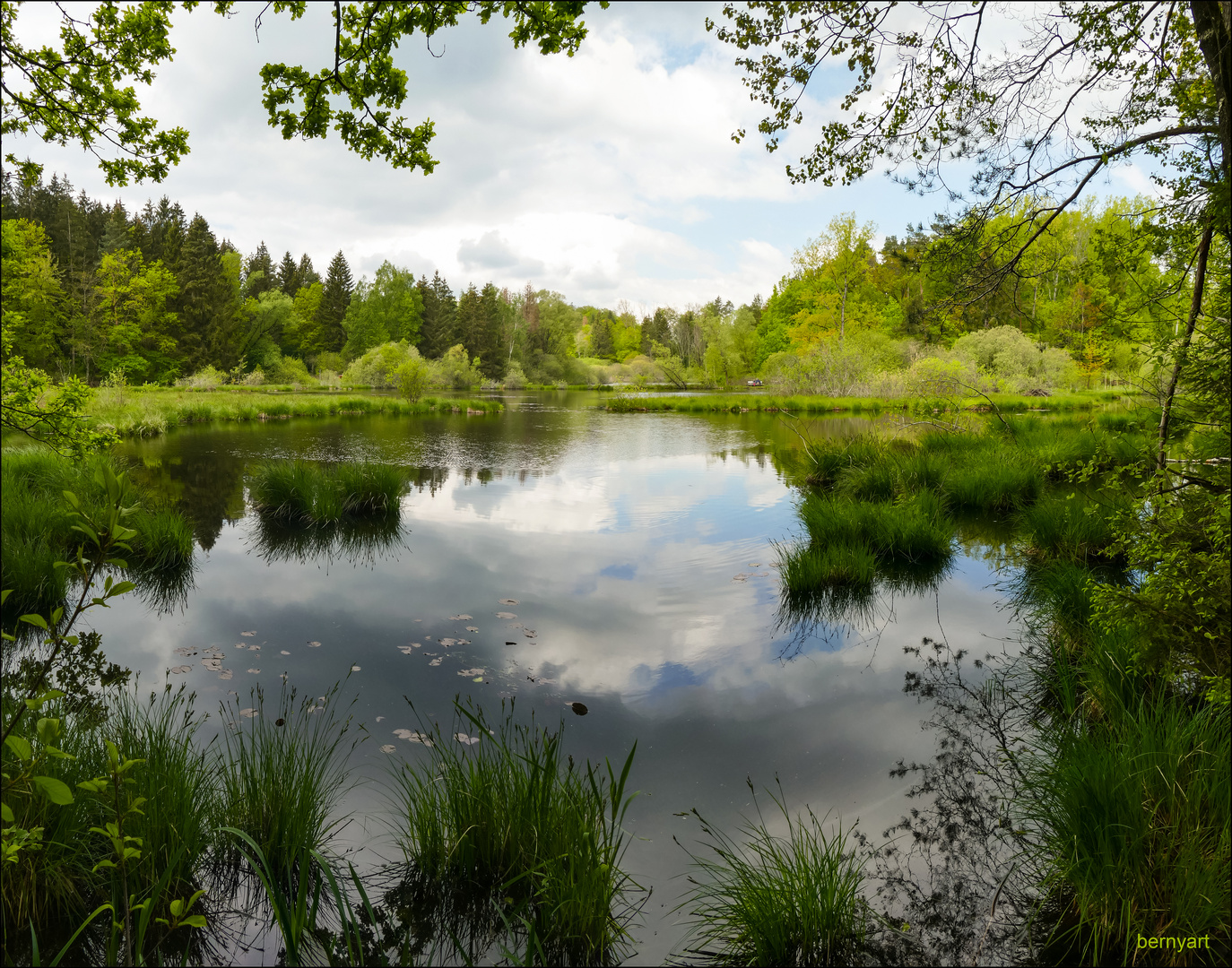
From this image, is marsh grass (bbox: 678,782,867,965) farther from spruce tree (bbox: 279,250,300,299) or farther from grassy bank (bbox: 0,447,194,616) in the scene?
spruce tree (bbox: 279,250,300,299)

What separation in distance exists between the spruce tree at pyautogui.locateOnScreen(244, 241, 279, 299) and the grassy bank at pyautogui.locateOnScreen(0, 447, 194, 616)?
56.9 metres

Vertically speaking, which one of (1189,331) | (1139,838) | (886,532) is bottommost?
(1139,838)

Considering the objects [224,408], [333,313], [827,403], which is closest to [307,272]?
[333,313]

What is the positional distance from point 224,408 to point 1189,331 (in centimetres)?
2688

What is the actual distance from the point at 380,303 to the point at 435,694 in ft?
202

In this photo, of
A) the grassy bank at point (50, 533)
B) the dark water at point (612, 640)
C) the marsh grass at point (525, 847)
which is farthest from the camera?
the grassy bank at point (50, 533)

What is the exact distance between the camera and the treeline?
32969 mm

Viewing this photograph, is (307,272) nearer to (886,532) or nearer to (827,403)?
(827,403)

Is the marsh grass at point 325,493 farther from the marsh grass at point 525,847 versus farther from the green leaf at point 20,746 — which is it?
the green leaf at point 20,746

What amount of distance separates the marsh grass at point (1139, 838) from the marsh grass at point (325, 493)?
9099mm

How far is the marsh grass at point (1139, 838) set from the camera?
2.21 metres

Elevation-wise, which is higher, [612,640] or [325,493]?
[325,493]

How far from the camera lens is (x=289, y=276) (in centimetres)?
6291

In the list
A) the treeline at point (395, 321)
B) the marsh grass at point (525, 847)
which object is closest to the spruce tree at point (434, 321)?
the treeline at point (395, 321)
